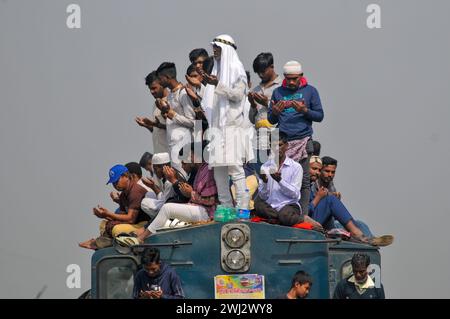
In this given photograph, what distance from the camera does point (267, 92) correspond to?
23.2m

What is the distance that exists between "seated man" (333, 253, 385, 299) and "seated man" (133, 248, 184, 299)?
Result: 5.93 ft

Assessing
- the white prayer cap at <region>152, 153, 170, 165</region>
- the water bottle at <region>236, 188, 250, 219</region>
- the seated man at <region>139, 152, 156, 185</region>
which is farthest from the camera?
the seated man at <region>139, 152, 156, 185</region>

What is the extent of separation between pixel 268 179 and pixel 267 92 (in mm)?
2377

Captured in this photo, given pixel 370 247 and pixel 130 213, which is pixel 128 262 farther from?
pixel 370 247

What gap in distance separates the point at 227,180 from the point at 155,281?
2013 millimetres

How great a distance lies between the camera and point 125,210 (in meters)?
22.3

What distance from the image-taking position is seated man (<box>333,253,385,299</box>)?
2019 centimetres

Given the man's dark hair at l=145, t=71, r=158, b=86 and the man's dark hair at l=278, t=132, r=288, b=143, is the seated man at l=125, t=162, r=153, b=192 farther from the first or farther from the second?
the man's dark hair at l=278, t=132, r=288, b=143

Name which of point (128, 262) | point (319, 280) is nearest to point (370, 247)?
point (319, 280)

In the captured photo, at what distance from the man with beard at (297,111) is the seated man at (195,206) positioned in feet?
3.66

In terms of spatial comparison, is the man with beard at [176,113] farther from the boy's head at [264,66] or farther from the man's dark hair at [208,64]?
the boy's head at [264,66]

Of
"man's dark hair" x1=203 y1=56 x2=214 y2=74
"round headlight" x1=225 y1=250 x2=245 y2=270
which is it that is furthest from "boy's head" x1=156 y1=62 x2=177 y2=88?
"round headlight" x1=225 y1=250 x2=245 y2=270

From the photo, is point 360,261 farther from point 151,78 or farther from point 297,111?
point 151,78

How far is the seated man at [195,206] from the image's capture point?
21.3 m
